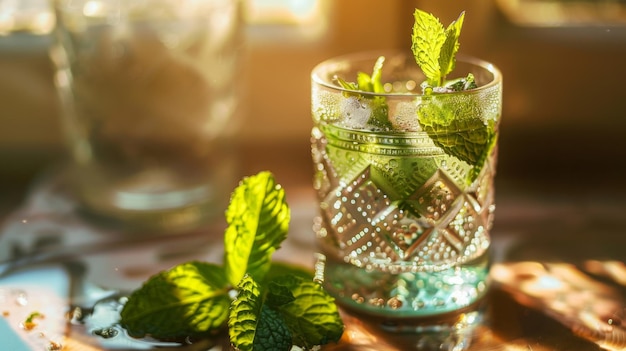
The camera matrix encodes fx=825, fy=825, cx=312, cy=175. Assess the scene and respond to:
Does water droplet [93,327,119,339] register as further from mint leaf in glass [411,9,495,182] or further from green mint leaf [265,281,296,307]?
mint leaf in glass [411,9,495,182]

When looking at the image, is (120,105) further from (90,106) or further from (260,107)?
(260,107)

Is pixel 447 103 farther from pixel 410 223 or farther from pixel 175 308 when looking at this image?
pixel 175 308

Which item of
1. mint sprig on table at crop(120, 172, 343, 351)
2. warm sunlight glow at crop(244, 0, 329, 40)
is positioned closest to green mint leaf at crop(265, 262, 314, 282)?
mint sprig on table at crop(120, 172, 343, 351)

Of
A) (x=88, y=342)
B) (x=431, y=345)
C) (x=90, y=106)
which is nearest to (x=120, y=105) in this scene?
(x=90, y=106)

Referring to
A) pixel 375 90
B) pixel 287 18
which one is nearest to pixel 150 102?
pixel 287 18

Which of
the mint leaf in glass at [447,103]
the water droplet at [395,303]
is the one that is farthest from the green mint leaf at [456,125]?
the water droplet at [395,303]
